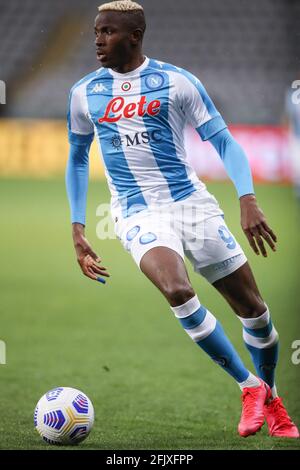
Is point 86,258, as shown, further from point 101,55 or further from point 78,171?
point 101,55

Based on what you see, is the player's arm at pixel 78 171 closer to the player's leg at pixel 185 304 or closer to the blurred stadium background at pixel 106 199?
the player's leg at pixel 185 304

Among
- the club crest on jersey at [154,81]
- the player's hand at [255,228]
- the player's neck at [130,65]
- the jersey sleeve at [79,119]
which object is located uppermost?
the player's neck at [130,65]

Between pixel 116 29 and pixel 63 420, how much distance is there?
1882 millimetres

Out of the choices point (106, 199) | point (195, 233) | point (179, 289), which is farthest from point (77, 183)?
point (106, 199)

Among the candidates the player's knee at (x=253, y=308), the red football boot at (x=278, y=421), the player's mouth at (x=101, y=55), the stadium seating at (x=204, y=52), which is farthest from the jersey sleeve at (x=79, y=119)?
the stadium seating at (x=204, y=52)

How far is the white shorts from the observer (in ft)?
14.5

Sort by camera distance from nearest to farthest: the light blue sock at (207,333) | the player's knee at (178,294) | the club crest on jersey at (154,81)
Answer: the player's knee at (178,294), the light blue sock at (207,333), the club crest on jersey at (154,81)

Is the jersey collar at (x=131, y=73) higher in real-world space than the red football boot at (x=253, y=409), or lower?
higher

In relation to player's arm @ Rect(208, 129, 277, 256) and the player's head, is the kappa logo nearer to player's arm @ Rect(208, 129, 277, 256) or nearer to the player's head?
the player's head

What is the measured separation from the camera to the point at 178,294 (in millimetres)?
4145

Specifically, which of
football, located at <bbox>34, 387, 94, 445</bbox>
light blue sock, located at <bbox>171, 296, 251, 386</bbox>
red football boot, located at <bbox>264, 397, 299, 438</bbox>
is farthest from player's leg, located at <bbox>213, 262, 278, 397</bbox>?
football, located at <bbox>34, 387, 94, 445</bbox>

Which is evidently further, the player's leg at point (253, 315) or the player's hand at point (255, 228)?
the player's leg at point (253, 315)

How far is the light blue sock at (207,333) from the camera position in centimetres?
423

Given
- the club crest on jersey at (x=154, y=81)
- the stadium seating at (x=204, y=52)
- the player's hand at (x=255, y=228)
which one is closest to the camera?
the player's hand at (x=255, y=228)
